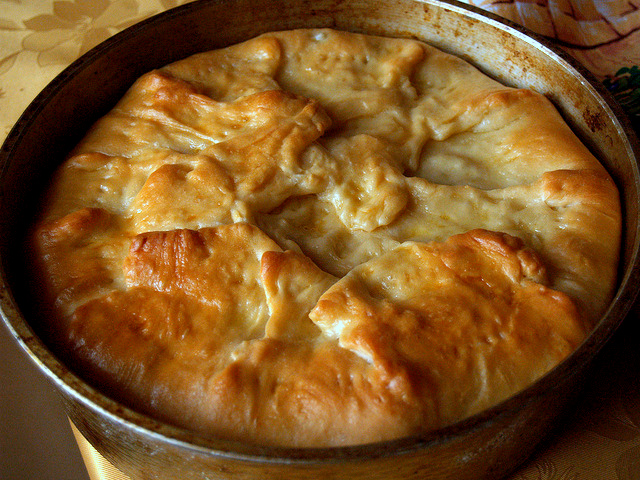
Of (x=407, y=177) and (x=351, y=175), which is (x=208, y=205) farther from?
(x=407, y=177)

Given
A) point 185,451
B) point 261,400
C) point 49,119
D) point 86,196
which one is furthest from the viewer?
point 49,119

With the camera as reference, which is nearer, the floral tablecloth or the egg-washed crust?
the egg-washed crust

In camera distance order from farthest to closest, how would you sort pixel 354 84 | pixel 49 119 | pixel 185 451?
pixel 354 84, pixel 49 119, pixel 185 451

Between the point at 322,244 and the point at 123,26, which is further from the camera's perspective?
the point at 123,26

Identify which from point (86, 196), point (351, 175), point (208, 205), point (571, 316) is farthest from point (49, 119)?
point (571, 316)

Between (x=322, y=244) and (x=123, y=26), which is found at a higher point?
(x=123, y=26)

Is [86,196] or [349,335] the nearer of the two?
[349,335]

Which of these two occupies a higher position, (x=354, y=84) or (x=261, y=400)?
(x=354, y=84)

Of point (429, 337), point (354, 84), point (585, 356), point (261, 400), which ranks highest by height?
point (354, 84)
